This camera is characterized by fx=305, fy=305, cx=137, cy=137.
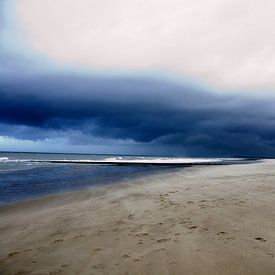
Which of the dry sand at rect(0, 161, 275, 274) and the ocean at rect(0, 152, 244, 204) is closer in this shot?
the dry sand at rect(0, 161, 275, 274)

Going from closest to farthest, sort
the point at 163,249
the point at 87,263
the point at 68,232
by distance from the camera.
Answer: the point at 87,263, the point at 163,249, the point at 68,232

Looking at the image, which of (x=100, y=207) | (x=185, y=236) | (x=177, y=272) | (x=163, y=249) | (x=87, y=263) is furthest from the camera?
(x=100, y=207)

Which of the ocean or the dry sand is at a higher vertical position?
the ocean

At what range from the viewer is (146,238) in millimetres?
7484

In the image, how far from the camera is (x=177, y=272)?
545cm

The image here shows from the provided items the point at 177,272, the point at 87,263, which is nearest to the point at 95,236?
the point at 87,263

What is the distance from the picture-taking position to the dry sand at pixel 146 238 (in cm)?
581

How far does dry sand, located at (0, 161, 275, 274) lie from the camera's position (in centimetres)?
581

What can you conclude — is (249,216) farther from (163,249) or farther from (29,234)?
(29,234)

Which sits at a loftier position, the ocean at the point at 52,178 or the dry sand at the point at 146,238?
Answer: the ocean at the point at 52,178

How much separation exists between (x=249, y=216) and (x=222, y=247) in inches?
115

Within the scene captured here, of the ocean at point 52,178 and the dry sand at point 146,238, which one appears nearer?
the dry sand at point 146,238

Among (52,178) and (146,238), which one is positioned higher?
(52,178)

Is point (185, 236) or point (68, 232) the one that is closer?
point (185, 236)
